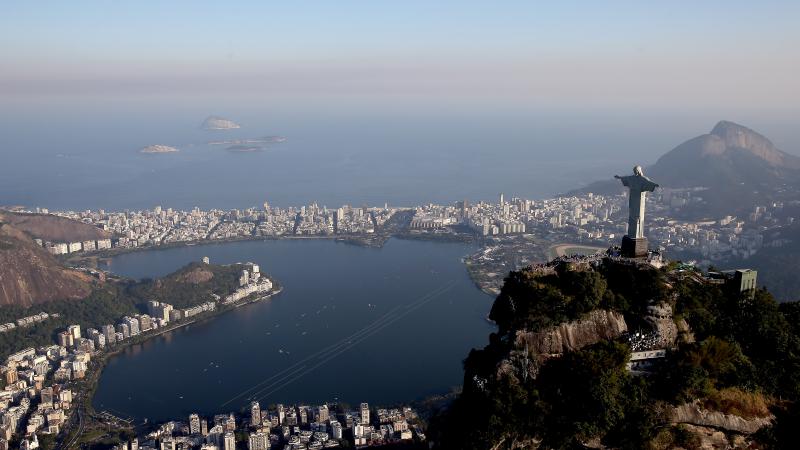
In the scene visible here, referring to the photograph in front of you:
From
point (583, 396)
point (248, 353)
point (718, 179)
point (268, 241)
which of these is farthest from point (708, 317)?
point (718, 179)

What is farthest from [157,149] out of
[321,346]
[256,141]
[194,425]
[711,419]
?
[711,419]

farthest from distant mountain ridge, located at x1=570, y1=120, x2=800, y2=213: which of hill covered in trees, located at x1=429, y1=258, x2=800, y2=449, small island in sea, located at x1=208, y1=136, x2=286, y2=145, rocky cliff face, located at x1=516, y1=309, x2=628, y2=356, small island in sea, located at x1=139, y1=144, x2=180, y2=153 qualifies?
small island in sea, located at x1=208, y1=136, x2=286, y2=145

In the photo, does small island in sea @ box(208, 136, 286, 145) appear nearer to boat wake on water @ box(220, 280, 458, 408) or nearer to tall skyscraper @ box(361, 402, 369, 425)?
boat wake on water @ box(220, 280, 458, 408)

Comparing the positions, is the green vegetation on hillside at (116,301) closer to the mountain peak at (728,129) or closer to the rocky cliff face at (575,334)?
the rocky cliff face at (575,334)

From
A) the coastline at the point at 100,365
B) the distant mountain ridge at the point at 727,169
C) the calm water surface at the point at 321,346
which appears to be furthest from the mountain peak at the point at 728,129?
the coastline at the point at 100,365

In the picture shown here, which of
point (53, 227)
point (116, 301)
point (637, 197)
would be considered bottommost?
point (116, 301)

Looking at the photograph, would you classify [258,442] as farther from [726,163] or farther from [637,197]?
[726,163]

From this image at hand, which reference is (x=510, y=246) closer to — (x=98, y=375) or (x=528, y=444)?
(x=98, y=375)
